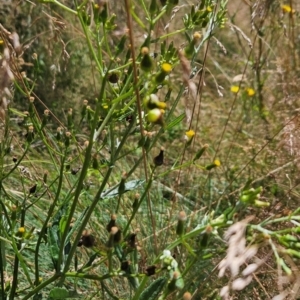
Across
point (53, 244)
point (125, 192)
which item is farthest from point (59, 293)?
point (125, 192)

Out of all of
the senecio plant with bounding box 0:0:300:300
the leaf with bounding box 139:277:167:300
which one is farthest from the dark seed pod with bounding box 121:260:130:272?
the leaf with bounding box 139:277:167:300

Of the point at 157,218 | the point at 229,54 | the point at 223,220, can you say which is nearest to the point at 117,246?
the point at 223,220

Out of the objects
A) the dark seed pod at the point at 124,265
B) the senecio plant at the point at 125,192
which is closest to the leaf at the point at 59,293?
the senecio plant at the point at 125,192

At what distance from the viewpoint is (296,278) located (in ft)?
3.33

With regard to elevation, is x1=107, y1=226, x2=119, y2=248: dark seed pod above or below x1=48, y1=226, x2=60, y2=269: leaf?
below

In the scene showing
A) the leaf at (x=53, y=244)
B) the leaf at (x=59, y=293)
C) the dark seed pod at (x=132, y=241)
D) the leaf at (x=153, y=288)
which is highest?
the leaf at (x=53, y=244)

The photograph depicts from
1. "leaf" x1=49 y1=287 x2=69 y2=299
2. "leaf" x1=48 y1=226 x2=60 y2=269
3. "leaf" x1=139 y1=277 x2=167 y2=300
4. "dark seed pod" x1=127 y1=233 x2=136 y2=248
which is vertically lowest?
"leaf" x1=139 y1=277 x2=167 y2=300

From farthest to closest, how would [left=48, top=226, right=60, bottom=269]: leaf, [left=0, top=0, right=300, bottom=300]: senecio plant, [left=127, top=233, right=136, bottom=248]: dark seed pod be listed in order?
[left=48, top=226, right=60, bottom=269]: leaf
[left=127, top=233, right=136, bottom=248]: dark seed pod
[left=0, top=0, right=300, bottom=300]: senecio plant

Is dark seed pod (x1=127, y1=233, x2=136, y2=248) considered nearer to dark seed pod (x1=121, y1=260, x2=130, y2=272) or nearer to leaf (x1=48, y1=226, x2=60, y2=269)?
dark seed pod (x1=121, y1=260, x2=130, y2=272)

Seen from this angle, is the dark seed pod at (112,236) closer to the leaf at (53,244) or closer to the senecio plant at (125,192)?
the senecio plant at (125,192)

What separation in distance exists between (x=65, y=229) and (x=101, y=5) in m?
0.42

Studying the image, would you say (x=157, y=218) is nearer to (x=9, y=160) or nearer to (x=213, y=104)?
(x=9, y=160)

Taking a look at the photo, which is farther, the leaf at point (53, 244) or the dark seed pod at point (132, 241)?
the leaf at point (53, 244)

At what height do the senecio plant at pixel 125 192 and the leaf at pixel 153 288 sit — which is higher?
the senecio plant at pixel 125 192
